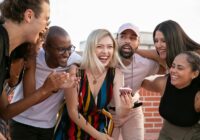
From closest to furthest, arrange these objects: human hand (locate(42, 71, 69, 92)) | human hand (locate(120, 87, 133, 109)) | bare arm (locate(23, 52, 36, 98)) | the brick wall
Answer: human hand (locate(42, 71, 69, 92))
bare arm (locate(23, 52, 36, 98))
human hand (locate(120, 87, 133, 109))
the brick wall

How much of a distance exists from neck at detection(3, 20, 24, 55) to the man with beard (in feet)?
6.06

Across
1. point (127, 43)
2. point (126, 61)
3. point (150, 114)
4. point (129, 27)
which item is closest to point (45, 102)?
point (126, 61)

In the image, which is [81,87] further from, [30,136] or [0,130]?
[0,130]

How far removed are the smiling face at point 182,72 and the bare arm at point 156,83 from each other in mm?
329

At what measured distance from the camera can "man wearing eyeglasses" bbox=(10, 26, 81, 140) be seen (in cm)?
372

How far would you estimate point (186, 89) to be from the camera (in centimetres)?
373

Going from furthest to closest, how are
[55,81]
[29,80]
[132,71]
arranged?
[132,71] → [29,80] → [55,81]

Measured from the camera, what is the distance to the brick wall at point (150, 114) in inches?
280

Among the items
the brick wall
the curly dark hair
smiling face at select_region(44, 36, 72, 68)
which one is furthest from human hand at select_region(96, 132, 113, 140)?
the brick wall

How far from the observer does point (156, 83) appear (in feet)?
13.8

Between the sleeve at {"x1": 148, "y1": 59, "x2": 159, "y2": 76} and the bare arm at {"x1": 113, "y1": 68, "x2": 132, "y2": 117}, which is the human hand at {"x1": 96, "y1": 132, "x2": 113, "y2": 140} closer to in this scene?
the bare arm at {"x1": 113, "y1": 68, "x2": 132, "y2": 117}

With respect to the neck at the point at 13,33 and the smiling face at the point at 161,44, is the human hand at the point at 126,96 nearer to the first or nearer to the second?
the smiling face at the point at 161,44

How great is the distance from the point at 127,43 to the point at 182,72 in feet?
2.97

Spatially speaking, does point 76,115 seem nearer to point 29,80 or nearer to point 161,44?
point 29,80
